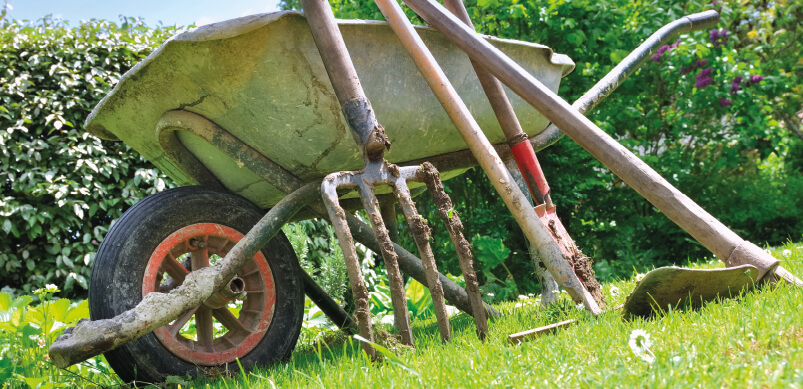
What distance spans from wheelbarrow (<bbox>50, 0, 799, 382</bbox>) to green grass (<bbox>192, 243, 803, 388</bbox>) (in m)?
0.18

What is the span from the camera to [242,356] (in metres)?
1.55

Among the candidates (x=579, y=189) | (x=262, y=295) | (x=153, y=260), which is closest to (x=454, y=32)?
(x=262, y=295)

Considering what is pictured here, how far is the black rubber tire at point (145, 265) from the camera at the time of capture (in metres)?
1.38

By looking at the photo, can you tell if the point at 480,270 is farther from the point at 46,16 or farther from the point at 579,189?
the point at 46,16

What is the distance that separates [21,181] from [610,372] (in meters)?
3.03

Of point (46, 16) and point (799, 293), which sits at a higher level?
point (46, 16)

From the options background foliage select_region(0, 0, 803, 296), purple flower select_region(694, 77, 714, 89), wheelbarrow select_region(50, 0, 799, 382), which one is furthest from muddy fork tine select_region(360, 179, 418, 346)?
purple flower select_region(694, 77, 714, 89)

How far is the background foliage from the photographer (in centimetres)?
293

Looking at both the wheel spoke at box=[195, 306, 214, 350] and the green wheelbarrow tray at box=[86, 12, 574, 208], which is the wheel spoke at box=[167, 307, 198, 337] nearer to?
the wheel spoke at box=[195, 306, 214, 350]

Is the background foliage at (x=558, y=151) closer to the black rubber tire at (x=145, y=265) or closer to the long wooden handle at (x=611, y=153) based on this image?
the black rubber tire at (x=145, y=265)

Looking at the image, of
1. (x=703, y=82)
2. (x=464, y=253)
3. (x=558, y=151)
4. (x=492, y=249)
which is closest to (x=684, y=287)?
(x=464, y=253)

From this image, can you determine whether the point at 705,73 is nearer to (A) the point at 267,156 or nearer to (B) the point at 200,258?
(A) the point at 267,156

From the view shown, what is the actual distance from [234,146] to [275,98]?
0.20 m

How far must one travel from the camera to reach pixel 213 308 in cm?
161
